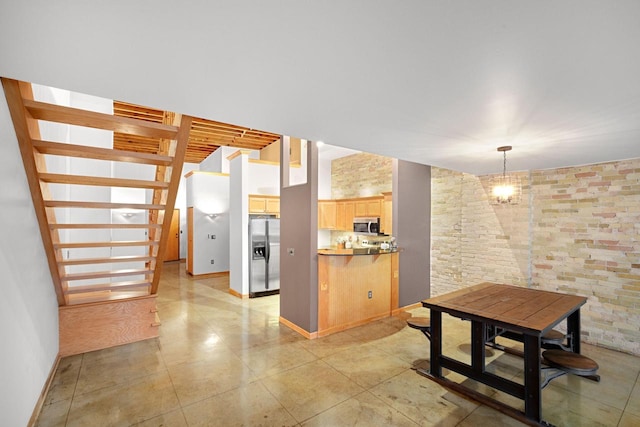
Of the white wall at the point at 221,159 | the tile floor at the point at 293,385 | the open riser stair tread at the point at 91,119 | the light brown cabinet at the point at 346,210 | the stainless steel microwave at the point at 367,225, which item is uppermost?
the white wall at the point at 221,159

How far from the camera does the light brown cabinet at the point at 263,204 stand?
6.87 metres

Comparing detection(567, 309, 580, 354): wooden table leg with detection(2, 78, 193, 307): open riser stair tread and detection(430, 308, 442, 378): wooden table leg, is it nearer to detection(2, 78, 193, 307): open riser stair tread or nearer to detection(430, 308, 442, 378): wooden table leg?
detection(430, 308, 442, 378): wooden table leg

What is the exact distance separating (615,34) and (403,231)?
417cm

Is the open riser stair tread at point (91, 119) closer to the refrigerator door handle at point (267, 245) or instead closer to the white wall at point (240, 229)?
the white wall at point (240, 229)

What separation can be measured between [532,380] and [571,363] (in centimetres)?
53

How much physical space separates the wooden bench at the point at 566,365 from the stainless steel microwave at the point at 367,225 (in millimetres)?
3872

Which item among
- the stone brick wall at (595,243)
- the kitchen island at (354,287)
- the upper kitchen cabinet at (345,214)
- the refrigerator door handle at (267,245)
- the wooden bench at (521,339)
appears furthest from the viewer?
the upper kitchen cabinet at (345,214)

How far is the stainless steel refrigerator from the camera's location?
6246 mm

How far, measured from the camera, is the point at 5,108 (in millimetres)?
1924

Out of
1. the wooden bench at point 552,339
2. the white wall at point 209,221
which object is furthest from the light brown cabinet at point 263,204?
the wooden bench at point 552,339

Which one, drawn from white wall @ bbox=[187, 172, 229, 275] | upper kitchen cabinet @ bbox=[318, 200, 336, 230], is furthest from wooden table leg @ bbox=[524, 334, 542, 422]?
white wall @ bbox=[187, 172, 229, 275]

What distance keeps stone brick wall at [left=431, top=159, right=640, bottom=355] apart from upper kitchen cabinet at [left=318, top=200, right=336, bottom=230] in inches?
124

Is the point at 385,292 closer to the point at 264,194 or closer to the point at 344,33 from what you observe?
the point at 264,194

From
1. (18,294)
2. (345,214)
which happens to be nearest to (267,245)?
(345,214)
